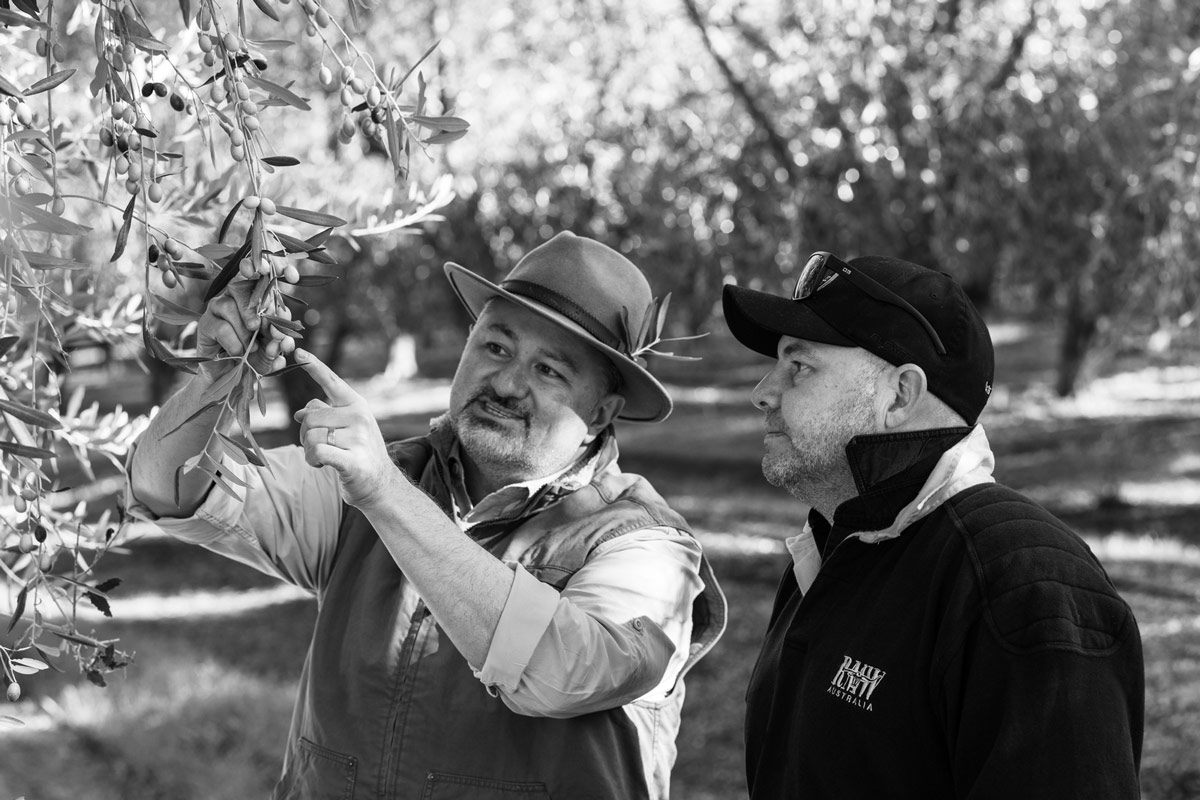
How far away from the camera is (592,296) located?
9.41 ft

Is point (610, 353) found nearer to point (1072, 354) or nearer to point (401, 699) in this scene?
point (401, 699)

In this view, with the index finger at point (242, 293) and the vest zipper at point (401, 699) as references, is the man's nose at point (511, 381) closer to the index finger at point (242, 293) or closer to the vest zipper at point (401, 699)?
the vest zipper at point (401, 699)

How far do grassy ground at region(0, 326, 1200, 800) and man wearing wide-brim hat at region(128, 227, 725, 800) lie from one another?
55 centimetres

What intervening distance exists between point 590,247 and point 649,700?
1034mm

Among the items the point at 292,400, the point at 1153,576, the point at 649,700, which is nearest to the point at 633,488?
the point at 649,700

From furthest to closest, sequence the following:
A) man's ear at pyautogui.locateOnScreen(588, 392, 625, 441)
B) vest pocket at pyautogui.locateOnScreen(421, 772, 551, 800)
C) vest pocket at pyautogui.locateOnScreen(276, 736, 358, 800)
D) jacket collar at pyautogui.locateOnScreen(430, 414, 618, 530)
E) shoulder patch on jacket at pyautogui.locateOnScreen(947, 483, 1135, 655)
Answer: man's ear at pyautogui.locateOnScreen(588, 392, 625, 441)
jacket collar at pyautogui.locateOnScreen(430, 414, 618, 530)
vest pocket at pyautogui.locateOnScreen(276, 736, 358, 800)
vest pocket at pyautogui.locateOnScreen(421, 772, 551, 800)
shoulder patch on jacket at pyautogui.locateOnScreen(947, 483, 1135, 655)

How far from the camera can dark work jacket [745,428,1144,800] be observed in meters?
A: 1.81

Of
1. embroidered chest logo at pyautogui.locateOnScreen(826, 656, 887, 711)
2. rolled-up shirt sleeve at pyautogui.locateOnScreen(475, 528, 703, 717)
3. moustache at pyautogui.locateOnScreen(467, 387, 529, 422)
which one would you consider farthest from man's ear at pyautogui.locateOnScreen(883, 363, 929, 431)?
moustache at pyautogui.locateOnScreen(467, 387, 529, 422)

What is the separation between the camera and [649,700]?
266 cm

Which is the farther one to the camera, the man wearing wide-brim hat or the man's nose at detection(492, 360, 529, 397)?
the man's nose at detection(492, 360, 529, 397)

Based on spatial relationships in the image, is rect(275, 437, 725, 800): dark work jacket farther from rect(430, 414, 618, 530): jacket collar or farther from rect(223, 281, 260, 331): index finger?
rect(223, 281, 260, 331): index finger

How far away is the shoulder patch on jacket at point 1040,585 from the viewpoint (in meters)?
1.86

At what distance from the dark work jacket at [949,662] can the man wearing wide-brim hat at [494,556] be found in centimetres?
35

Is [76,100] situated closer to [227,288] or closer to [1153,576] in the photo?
[227,288]
